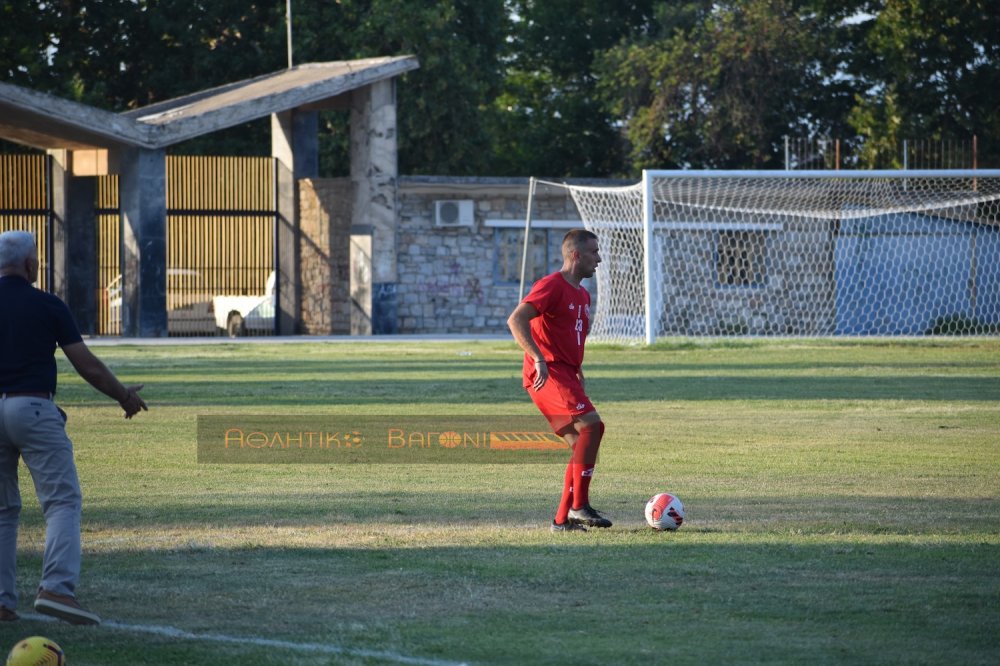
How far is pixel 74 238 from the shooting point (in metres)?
39.3

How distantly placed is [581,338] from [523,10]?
168 ft

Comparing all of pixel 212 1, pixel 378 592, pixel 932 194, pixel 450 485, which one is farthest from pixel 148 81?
pixel 378 592

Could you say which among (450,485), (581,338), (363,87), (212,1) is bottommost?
(450,485)

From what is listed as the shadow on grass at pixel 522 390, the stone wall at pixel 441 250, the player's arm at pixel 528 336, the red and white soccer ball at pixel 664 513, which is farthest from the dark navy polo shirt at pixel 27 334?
the stone wall at pixel 441 250

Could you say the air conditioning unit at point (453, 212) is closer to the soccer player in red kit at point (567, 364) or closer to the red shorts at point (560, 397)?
the soccer player in red kit at point (567, 364)

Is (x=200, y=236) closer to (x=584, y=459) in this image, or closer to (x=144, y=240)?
(x=144, y=240)

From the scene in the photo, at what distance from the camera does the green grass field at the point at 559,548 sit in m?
6.29

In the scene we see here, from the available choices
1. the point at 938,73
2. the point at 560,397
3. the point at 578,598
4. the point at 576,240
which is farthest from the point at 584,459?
the point at 938,73

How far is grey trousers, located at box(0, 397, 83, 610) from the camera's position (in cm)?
664

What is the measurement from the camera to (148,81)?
50.0 meters

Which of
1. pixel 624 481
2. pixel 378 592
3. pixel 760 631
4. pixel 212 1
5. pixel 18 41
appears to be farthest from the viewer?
pixel 212 1

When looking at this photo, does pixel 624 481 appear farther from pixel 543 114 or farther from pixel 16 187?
pixel 543 114

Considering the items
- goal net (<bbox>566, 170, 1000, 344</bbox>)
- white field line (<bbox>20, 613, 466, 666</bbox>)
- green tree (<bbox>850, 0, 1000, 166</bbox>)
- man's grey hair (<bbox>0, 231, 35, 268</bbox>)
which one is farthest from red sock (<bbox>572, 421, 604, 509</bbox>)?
green tree (<bbox>850, 0, 1000, 166</bbox>)

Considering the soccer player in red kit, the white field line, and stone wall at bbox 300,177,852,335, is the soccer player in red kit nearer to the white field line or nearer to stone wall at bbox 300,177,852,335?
the white field line
